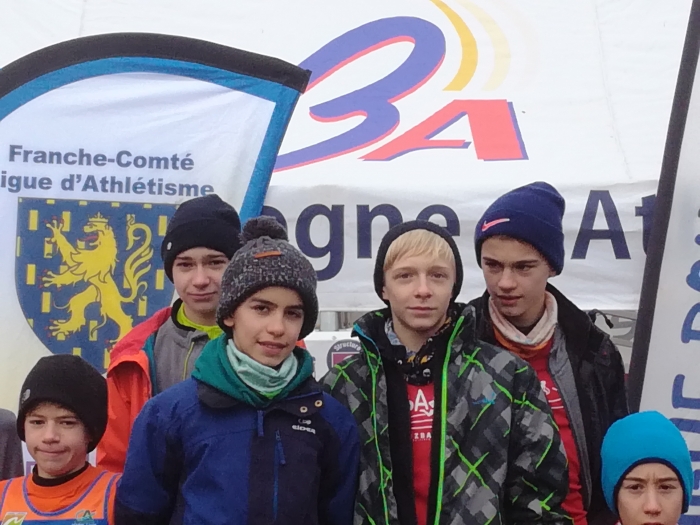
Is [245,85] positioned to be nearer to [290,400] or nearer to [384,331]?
[384,331]

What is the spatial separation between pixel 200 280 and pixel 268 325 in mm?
352

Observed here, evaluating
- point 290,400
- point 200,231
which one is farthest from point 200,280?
point 290,400

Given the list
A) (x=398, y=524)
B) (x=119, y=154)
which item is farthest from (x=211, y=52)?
(x=398, y=524)

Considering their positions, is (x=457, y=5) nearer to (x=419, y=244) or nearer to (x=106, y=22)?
(x=106, y=22)

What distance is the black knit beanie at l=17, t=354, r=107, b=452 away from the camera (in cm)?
173

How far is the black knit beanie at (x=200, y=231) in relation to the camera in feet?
6.14

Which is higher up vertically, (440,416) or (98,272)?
(98,272)

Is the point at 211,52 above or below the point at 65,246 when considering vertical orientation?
above

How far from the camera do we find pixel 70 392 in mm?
1732

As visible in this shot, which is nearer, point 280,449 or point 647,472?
point 280,449

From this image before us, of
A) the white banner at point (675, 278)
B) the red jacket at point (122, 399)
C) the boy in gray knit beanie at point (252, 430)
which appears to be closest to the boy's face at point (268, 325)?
the boy in gray knit beanie at point (252, 430)

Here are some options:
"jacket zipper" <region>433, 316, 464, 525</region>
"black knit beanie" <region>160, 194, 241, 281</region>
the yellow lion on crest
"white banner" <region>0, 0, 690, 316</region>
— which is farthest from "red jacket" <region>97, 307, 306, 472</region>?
"white banner" <region>0, 0, 690, 316</region>

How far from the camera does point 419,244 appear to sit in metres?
1.67

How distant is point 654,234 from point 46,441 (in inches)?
64.7
